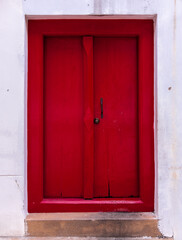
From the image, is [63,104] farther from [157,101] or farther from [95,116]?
[157,101]

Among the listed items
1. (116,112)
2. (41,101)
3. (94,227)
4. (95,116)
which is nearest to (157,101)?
(116,112)

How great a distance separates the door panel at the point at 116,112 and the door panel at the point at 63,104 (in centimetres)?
20

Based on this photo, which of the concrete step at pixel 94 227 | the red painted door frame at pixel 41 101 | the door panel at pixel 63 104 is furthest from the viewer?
the door panel at pixel 63 104

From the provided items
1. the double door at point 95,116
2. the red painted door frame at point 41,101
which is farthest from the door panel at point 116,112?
the red painted door frame at point 41,101

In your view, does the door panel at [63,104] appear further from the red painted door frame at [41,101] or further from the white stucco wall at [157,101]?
the white stucco wall at [157,101]

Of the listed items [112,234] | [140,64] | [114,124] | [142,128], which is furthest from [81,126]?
[112,234]

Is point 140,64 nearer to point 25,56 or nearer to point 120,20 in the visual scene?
point 120,20

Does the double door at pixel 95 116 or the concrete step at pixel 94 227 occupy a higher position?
the double door at pixel 95 116

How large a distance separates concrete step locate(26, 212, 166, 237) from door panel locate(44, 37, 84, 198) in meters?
0.51

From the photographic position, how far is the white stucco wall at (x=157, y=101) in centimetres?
379

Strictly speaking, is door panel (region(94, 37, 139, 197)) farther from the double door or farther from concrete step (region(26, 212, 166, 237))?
concrete step (region(26, 212, 166, 237))

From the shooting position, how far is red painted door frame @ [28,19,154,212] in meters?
3.89

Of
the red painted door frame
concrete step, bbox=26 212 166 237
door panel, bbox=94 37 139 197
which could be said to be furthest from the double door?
concrete step, bbox=26 212 166 237

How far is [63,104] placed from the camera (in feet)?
13.1
